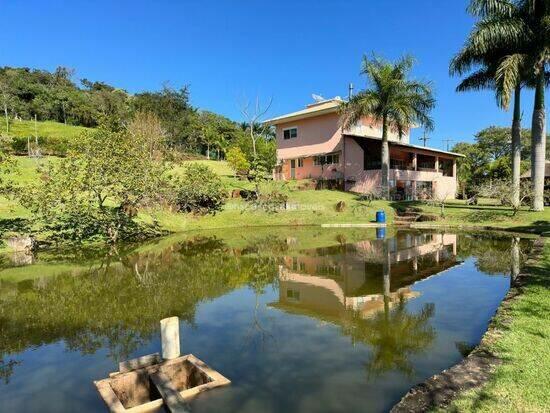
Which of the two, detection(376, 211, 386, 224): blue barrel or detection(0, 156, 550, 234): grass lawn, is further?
detection(376, 211, 386, 224): blue barrel

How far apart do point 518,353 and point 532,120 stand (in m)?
22.2

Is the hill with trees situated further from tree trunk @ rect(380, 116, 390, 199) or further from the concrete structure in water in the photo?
the concrete structure in water

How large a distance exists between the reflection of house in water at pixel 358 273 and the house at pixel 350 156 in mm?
16088

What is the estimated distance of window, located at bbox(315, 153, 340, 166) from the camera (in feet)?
114

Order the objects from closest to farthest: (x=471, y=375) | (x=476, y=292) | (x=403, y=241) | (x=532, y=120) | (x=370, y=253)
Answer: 1. (x=471, y=375)
2. (x=476, y=292)
3. (x=370, y=253)
4. (x=403, y=241)
5. (x=532, y=120)

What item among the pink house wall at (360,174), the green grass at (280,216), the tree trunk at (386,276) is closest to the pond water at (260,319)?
the tree trunk at (386,276)

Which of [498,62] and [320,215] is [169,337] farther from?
[498,62]

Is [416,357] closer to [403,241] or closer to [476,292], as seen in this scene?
[476,292]

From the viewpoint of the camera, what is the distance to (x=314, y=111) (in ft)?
114

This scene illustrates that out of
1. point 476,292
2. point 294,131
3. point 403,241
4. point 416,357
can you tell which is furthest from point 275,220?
point 416,357

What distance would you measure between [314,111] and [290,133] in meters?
4.44

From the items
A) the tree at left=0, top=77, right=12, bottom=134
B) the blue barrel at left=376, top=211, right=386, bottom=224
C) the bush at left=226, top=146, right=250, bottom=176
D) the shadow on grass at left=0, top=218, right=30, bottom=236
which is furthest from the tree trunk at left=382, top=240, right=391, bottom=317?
the tree at left=0, top=77, right=12, bottom=134

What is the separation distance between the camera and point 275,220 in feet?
86.0

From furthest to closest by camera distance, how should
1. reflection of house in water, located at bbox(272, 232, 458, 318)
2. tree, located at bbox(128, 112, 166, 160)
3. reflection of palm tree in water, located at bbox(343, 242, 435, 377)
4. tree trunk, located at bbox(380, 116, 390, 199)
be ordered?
tree, located at bbox(128, 112, 166, 160)
tree trunk, located at bbox(380, 116, 390, 199)
reflection of house in water, located at bbox(272, 232, 458, 318)
reflection of palm tree in water, located at bbox(343, 242, 435, 377)
